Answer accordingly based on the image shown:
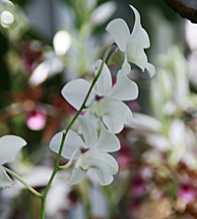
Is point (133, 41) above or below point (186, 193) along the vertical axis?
above

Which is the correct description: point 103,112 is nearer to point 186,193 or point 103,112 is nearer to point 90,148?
point 90,148

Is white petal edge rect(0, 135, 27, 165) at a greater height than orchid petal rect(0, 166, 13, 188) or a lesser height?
greater

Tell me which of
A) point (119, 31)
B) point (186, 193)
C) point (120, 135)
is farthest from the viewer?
point (120, 135)

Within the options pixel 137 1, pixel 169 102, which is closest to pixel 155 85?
pixel 169 102

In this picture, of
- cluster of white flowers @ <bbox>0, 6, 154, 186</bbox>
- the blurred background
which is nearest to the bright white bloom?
cluster of white flowers @ <bbox>0, 6, 154, 186</bbox>

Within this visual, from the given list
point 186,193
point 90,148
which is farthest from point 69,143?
point 186,193

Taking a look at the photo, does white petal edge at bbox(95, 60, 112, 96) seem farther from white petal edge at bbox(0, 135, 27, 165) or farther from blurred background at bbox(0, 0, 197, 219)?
blurred background at bbox(0, 0, 197, 219)

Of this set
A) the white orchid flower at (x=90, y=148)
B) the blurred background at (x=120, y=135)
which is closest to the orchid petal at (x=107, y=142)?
the white orchid flower at (x=90, y=148)
